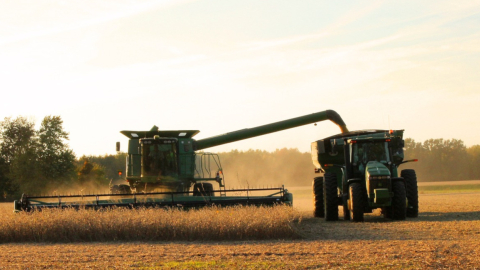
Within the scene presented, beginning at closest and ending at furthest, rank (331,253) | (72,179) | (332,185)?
(331,253) < (332,185) < (72,179)

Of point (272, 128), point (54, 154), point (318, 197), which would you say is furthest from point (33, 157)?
point (318, 197)

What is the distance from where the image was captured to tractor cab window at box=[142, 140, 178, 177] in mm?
18578

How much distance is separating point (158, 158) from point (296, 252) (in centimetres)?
1004

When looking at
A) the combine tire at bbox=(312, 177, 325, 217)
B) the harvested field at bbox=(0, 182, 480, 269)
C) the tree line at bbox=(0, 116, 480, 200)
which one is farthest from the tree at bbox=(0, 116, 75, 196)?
the harvested field at bbox=(0, 182, 480, 269)

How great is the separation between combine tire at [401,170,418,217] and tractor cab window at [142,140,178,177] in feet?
24.2

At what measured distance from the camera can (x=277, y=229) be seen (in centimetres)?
1170

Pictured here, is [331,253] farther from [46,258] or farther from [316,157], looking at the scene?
[316,157]

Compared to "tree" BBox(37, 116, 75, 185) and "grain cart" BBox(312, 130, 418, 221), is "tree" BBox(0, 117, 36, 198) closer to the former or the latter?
"tree" BBox(37, 116, 75, 185)

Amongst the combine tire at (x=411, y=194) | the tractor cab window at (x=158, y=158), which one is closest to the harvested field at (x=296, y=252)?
the combine tire at (x=411, y=194)

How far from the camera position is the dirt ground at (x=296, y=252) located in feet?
26.9

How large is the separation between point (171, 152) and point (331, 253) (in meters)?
10.4

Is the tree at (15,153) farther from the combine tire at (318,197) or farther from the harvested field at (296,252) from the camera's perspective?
the harvested field at (296,252)

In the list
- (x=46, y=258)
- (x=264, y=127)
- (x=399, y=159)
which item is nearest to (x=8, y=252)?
(x=46, y=258)

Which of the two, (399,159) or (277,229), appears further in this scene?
(399,159)
